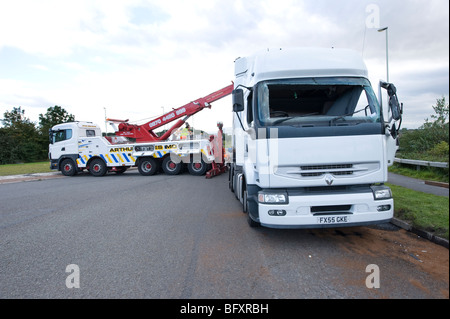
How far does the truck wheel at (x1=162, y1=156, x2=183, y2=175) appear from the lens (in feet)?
46.2

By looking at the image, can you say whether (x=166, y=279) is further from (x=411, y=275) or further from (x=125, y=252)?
(x=411, y=275)

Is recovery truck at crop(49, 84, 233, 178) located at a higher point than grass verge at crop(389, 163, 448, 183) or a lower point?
higher

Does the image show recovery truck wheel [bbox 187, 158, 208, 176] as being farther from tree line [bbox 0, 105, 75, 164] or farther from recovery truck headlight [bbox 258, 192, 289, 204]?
tree line [bbox 0, 105, 75, 164]

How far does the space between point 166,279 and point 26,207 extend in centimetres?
626

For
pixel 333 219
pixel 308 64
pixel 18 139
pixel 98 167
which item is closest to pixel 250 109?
pixel 308 64

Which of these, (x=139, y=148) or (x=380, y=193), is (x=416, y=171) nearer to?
(x=380, y=193)

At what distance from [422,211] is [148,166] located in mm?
12023

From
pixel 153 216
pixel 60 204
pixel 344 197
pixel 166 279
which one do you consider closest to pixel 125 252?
pixel 166 279

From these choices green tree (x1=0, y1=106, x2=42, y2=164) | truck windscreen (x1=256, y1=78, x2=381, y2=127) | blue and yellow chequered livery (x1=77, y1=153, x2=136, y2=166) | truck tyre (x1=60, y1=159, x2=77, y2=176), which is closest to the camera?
truck windscreen (x1=256, y1=78, x2=381, y2=127)

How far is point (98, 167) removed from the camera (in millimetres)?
14977

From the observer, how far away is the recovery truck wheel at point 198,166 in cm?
1374

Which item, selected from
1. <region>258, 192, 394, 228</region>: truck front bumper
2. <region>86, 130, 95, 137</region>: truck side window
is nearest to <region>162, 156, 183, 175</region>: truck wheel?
<region>86, 130, 95, 137</region>: truck side window

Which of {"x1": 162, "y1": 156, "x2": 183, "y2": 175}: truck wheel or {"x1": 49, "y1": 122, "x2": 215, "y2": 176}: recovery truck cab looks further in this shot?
{"x1": 162, "y1": 156, "x2": 183, "y2": 175}: truck wheel

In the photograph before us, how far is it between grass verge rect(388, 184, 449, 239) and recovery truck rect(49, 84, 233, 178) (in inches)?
322
